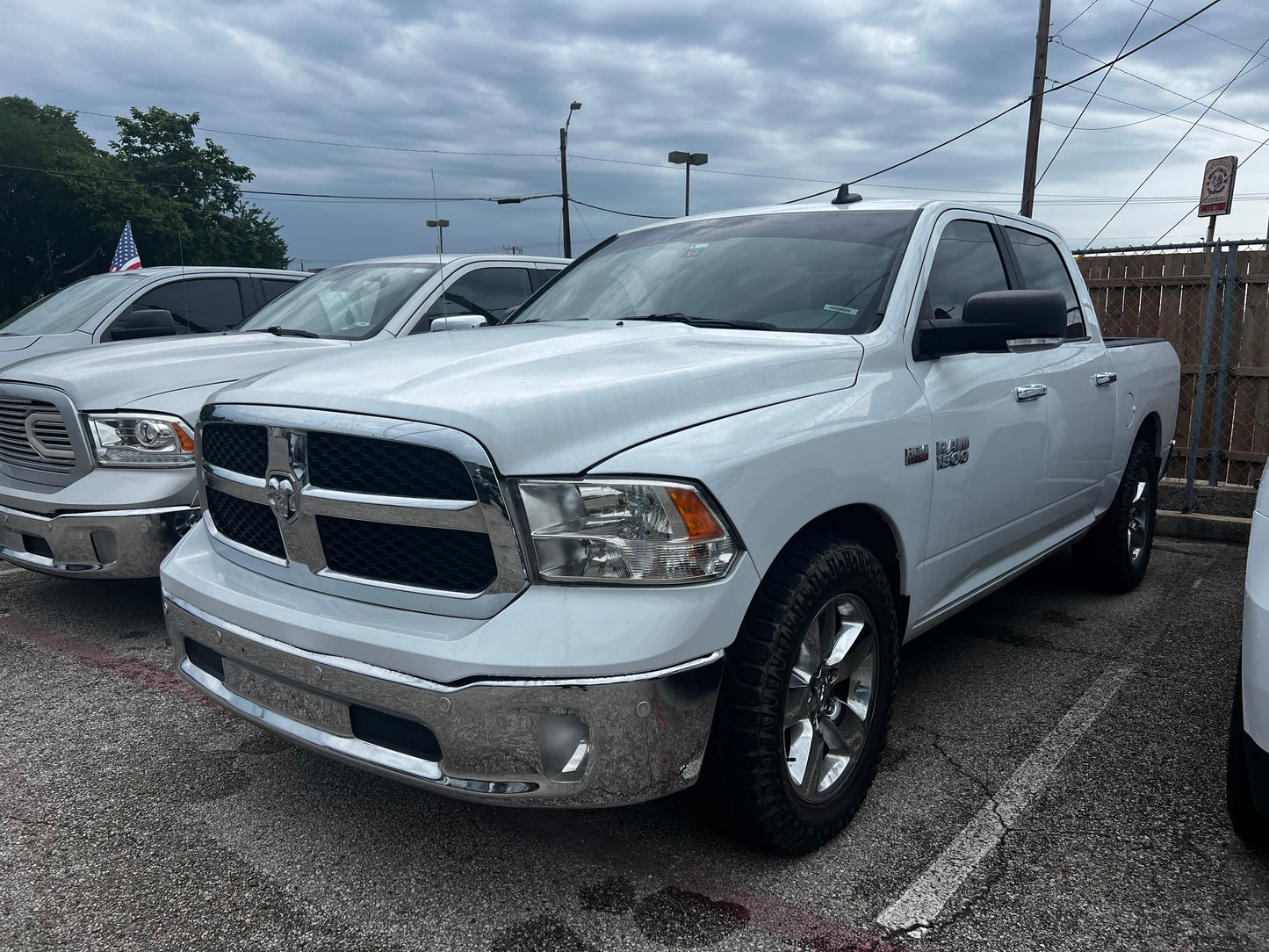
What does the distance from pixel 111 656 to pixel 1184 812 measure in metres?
3.98

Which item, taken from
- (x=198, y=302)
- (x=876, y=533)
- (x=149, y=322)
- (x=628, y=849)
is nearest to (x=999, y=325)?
(x=876, y=533)

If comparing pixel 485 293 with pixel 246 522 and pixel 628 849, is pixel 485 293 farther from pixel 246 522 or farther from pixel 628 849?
pixel 628 849

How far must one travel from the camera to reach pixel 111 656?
403 centimetres

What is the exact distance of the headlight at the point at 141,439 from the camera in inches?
159

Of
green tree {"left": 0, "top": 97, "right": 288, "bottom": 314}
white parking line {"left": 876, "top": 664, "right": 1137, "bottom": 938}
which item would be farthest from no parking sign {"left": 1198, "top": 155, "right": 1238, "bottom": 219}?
green tree {"left": 0, "top": 97, "right": 288, "bottom": 314}

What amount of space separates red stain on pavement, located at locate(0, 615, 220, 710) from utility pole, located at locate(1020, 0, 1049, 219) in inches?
616

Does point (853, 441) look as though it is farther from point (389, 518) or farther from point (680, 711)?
point (389, 518)

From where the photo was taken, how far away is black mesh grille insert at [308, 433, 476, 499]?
2.06 m

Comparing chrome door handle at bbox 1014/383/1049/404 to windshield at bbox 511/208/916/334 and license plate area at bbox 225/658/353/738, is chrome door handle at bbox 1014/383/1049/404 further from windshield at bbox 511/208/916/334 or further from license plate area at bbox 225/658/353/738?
license plate area at bbox 225/658/353/738

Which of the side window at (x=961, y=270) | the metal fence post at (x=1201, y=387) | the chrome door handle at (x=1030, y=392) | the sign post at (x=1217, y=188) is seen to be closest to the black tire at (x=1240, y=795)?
the chrome door handle at (x=1030, y=392)

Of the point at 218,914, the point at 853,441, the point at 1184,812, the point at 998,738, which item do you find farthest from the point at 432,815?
the point at 1184,812

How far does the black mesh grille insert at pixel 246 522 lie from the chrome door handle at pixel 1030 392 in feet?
8.22

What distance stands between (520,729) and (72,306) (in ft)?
24.0

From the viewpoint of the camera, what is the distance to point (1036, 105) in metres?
16.2
